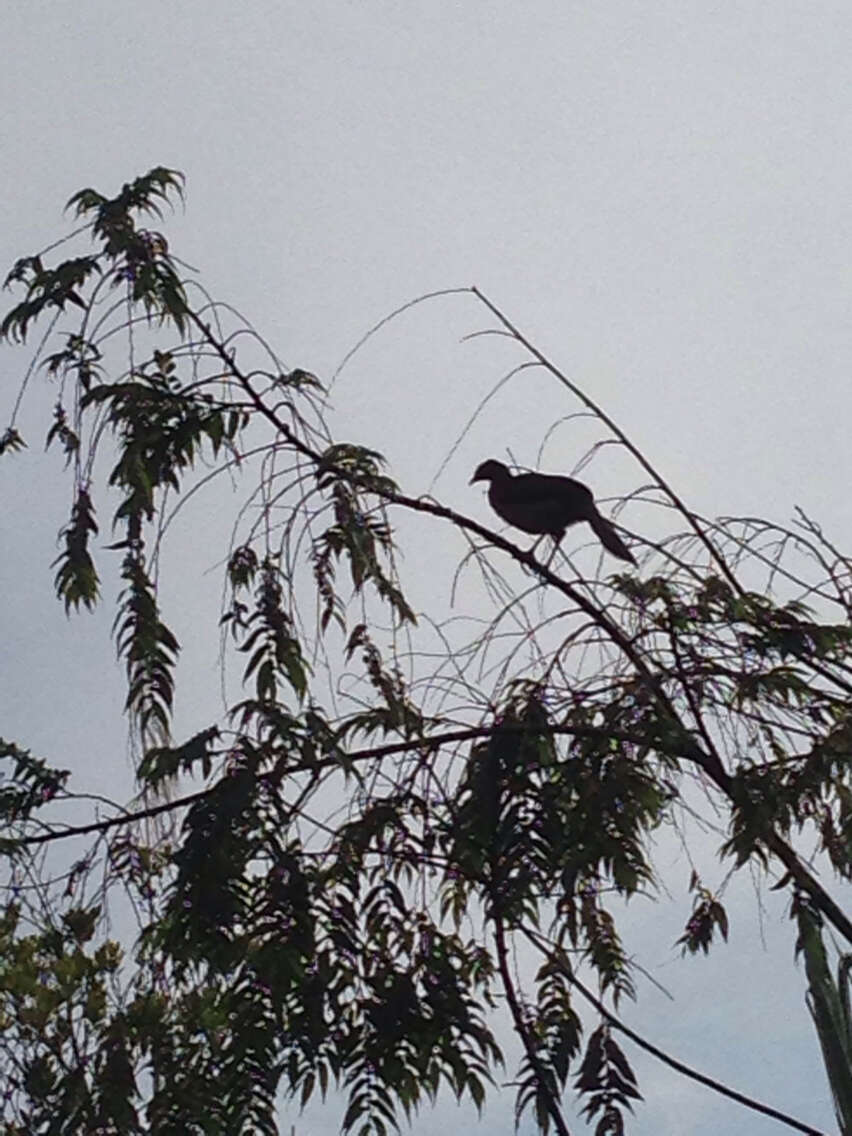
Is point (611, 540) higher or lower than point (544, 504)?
lower

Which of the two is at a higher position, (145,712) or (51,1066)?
(51,1066)

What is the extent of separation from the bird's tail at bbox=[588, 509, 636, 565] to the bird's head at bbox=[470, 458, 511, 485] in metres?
0.53

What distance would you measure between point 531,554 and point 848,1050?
1074mm

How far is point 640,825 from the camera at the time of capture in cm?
288

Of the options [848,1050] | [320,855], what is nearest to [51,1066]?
[320,855]

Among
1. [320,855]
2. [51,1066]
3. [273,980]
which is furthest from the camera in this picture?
[51,1066]

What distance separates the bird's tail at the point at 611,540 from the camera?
3379mm

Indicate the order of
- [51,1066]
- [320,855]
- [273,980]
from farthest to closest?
1. [51,1066]
2. [320,855]
3. [273,980]

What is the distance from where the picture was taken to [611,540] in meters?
3.41

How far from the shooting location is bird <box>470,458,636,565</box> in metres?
3.42

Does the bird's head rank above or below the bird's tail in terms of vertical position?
above

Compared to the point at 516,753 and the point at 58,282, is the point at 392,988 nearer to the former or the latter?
the point at 516,753

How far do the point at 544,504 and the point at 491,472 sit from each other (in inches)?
13.2

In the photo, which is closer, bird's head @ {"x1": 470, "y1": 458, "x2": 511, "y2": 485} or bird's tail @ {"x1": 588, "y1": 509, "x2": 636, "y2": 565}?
bird's tail @ {"x1": 588, "y1": 509, "x2": 636, "y2": 565}
